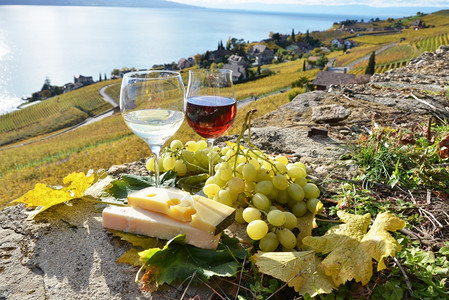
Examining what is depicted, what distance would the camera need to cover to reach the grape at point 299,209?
1704 millimetres

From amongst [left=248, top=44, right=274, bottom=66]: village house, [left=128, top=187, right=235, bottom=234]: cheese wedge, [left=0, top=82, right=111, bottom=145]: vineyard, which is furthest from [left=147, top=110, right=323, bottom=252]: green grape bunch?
[left=248, top=44, right=274, bottom=66]: village house

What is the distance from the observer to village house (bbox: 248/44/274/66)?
347 ft

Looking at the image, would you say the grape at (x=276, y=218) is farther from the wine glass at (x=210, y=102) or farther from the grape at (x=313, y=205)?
the wine glass at (x=210, y=102)

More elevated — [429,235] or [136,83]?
[136,83]

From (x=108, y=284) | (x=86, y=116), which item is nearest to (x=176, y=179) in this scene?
(x=108, y=284)

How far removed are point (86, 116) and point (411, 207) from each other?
6878 cm

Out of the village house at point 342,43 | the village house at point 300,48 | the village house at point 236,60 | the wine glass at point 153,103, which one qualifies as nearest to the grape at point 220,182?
the wine glass at point 153,103

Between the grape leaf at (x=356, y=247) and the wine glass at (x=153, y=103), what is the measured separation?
2.84 ft

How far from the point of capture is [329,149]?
269 cm

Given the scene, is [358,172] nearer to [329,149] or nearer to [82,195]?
[329,149]

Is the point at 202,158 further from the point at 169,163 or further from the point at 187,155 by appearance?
the point at 169,163

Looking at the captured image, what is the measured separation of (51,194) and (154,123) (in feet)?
2.14

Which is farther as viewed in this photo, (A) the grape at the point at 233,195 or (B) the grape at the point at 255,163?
(B) the grape at the point at 255,163

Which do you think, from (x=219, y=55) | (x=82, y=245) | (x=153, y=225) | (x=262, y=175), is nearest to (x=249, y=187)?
(x=262, y=175)
